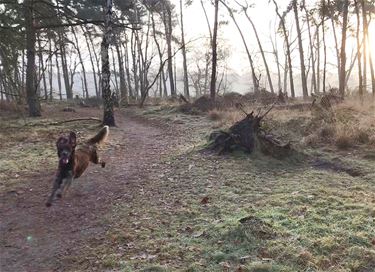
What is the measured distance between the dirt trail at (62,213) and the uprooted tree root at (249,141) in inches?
62.4

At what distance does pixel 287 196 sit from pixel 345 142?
451cm

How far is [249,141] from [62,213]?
494cm

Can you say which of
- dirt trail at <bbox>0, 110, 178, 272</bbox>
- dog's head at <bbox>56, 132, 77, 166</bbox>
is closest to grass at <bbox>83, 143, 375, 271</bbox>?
dirt trail at <bbox>0, 110, 178, 272</bbox>

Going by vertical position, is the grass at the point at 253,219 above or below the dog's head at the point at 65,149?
below

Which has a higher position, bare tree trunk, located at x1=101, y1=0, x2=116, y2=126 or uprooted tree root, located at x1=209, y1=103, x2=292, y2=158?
bare tree trunk, located at x1=101, y1=0, x2=116, y2=126

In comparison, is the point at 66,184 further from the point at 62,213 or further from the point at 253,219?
the point at 253,219

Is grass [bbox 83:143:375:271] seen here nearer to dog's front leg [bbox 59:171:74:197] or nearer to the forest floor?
the forest floor

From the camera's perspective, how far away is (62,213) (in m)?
6.88

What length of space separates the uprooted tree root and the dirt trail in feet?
5.20

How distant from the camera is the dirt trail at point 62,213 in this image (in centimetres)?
552

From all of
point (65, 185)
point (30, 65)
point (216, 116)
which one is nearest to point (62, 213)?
point (65, 185)

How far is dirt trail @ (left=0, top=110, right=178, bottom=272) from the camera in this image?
217 inches

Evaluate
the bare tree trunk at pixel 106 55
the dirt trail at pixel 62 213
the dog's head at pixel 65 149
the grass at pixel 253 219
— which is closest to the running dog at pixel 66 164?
the dog's head at pixel 65 149

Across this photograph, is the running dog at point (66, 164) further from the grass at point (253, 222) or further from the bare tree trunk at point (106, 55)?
the bare tree trunk at point (106, 55)
